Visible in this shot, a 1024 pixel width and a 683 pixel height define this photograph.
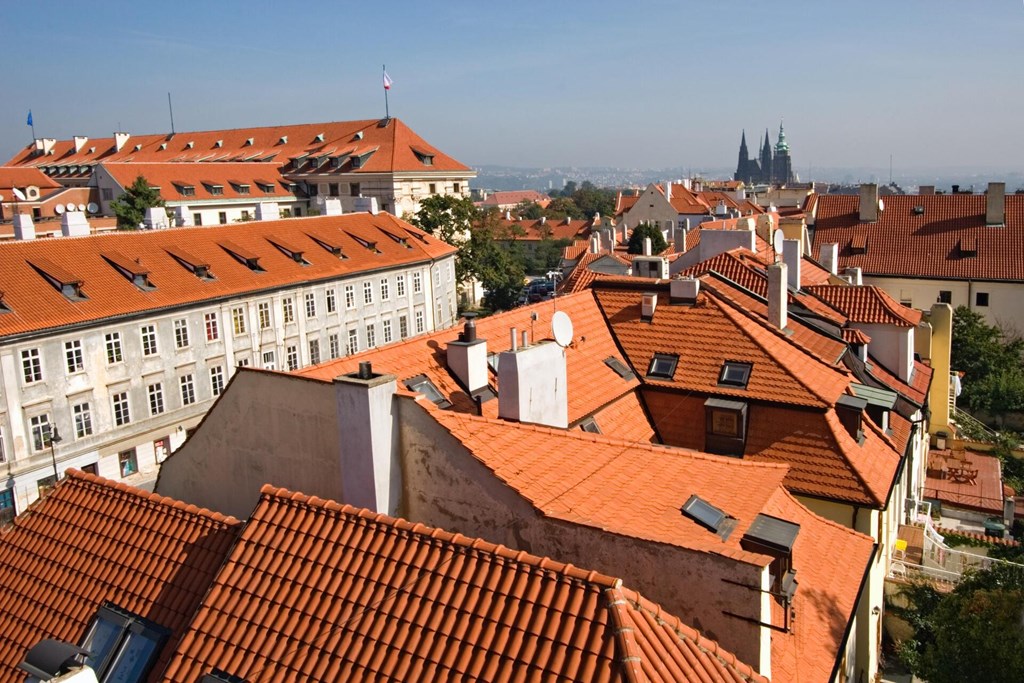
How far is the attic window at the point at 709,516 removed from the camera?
400 inches

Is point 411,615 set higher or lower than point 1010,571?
higher

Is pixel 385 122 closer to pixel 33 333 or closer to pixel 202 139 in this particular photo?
pixel 202 139

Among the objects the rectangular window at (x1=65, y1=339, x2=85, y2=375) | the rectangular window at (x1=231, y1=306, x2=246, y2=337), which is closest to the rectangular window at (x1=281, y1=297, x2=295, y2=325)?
the rectangular window at (x1=231, y1=306, x2=246, y2=337)

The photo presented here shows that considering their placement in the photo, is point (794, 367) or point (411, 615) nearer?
point (411, 615)

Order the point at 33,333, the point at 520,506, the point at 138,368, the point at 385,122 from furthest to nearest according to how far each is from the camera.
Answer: the point at 385,122
the point at 138,368
the point at 33,333
the point at 520,506

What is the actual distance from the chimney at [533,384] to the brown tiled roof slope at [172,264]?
24155 millimetres

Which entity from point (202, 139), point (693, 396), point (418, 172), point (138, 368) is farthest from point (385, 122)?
point (693, 396)

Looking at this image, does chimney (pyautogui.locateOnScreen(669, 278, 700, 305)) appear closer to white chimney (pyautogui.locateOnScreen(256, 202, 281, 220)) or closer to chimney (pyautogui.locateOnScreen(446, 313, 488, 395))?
chimney (pyautogui.locateOnScreen(446, 313, 488, 395))

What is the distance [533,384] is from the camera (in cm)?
1420

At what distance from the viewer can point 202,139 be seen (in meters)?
105

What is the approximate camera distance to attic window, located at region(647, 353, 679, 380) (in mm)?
18906

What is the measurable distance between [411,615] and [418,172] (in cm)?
8052

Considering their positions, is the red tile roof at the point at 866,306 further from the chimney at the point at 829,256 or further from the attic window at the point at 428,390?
the attic window at the point at 428,390

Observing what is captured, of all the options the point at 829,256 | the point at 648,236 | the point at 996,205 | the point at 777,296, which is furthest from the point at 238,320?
the point at 996,205
